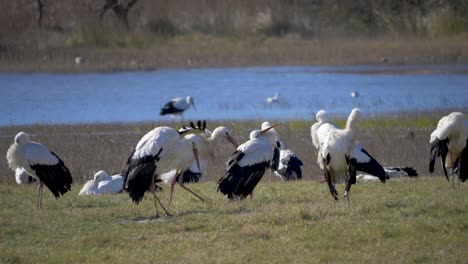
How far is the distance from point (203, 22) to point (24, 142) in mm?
22375

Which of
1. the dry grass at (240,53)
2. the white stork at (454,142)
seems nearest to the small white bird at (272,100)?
the dry grass at (240,53)

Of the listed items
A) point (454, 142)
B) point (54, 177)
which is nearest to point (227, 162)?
point (54, 177)

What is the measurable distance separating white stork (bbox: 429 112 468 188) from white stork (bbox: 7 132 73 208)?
171 inches

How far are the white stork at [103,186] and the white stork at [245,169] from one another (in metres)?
2.16

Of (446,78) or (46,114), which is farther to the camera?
(446,78)

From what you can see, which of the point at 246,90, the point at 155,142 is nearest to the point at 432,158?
the point at 155,142

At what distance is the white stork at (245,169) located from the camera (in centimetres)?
1052

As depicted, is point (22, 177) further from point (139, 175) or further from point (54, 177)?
point (139, 175)

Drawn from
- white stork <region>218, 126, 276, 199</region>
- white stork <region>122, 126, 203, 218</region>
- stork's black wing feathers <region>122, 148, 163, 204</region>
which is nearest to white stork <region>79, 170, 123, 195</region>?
white stork <region>122, 126, 203, 218</region>

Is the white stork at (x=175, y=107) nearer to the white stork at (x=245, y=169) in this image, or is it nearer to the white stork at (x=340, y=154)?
the white stork at (x=245, y=169)

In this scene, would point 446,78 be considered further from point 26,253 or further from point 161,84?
point 26,253

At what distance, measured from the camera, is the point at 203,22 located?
33094 mm

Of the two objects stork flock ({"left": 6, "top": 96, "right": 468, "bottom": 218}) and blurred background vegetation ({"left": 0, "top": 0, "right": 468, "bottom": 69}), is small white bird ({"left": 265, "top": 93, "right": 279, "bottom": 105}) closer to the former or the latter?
blurred background vegetation ({"left": 0, "top": 0, "right": 468, "bottom": 69})

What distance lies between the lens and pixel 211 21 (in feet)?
109
